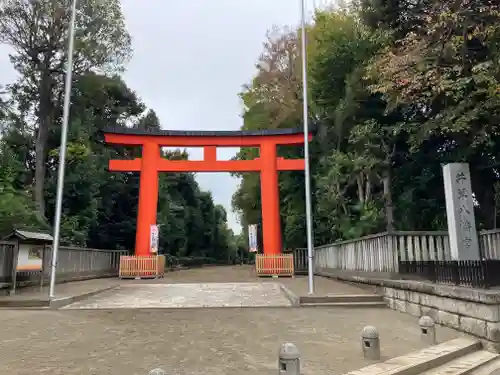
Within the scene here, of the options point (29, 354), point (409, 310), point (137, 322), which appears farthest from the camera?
point (409, 310)

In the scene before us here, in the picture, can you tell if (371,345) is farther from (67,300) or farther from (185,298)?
(67,300)

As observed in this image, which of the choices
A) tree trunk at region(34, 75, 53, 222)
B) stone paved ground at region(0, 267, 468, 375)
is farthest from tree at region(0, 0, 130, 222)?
stone paved ground at region(0, 267, 468, 375)

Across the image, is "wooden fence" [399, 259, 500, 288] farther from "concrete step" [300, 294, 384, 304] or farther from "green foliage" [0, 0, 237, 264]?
"green foliage" [0, 0, 237, 264]

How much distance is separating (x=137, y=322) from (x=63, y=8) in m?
19.4

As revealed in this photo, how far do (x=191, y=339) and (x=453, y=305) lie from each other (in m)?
3.74

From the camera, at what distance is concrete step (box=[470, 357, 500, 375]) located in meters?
4.61

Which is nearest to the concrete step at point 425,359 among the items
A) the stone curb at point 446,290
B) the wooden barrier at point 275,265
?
the stone curb at point 446,290

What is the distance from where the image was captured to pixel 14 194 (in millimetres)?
16906

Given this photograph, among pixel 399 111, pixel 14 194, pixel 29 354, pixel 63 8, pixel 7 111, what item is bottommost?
pixel 29 354

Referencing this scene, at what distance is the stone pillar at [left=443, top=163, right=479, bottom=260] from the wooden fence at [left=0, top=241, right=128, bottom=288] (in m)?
9.78

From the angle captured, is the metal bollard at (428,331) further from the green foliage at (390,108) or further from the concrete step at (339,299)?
the green foliage at (390,108)

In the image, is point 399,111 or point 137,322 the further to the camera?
point 399,111

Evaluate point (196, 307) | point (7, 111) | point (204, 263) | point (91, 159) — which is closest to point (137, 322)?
point (196, 307)

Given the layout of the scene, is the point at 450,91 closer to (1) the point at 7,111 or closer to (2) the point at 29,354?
(2) the point at 29,354
